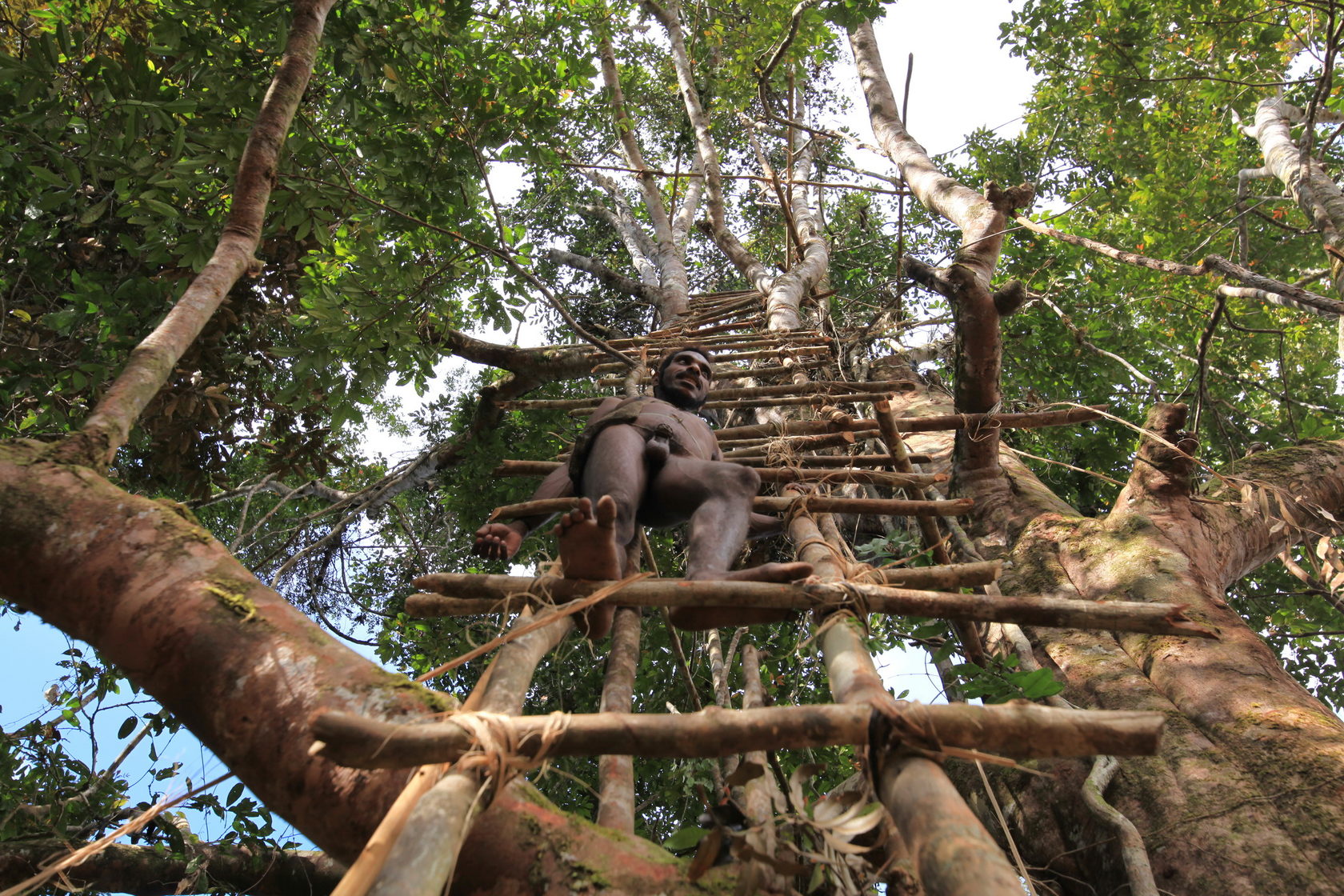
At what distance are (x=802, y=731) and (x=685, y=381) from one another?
2.37 meters

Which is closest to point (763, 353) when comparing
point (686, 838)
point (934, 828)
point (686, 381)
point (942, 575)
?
point (686, 381)

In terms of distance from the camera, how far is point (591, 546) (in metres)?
1.80

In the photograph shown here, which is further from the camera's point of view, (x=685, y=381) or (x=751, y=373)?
(x=751, y=373)

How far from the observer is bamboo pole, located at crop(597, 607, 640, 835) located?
72.0 inches

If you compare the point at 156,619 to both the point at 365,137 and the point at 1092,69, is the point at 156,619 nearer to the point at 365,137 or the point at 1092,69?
the point at 365,137

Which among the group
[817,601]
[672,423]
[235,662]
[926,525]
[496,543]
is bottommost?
[235,662]

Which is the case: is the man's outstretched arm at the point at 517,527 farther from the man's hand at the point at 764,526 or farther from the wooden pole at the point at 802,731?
the wooden pole at the point at 802,731

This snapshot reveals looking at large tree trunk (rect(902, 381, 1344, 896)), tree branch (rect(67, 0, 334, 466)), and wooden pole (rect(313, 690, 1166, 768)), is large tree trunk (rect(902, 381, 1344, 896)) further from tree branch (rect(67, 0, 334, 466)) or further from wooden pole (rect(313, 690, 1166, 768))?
tree branch (rect(67, 0, 334, 466))

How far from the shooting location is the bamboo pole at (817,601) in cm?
160

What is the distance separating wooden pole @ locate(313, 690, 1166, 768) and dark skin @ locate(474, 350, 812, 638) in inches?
24.1

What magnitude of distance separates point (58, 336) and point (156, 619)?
130 inches

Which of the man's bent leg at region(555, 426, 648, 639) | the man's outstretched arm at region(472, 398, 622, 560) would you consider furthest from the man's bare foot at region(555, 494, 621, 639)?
the man's outstretched arm at region(472, 398, 622, 560)

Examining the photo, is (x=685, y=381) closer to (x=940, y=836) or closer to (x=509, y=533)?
(x=509, y=533)

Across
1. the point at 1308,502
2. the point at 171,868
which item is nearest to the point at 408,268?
the point at 171,868
